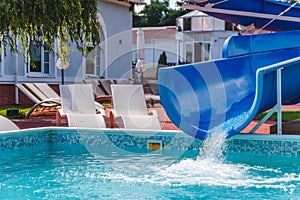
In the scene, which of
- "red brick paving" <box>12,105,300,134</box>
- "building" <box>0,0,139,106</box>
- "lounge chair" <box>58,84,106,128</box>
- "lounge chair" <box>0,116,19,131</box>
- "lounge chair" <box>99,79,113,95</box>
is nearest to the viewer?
"lounge chair" <box>0,116,19,131</box>

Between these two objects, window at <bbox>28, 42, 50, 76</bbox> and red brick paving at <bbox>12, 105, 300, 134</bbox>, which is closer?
red brick paving at <bbox>12, 105, 300, 134</bbox>

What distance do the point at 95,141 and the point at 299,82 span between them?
11.5 feet

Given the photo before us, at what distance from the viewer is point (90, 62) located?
762 inches

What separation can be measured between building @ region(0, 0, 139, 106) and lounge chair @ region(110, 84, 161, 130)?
6857 mm

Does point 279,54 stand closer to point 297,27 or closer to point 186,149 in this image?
point 186,149

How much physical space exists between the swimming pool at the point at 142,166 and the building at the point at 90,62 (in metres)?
7.41

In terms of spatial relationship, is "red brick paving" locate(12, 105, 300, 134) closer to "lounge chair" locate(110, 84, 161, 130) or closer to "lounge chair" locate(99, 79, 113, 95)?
"lounge chair" locate(110, 84, 161, 130)

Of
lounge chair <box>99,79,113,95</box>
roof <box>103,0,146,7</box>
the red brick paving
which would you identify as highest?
roof <box>103,0,146,7</box>

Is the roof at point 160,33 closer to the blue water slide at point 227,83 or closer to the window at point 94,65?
the window at point 94,65

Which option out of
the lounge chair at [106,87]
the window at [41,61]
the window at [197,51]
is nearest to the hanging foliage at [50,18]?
the window at [41,61]

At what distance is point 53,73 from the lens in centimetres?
1730

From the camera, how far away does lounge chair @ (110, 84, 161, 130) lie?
857cm

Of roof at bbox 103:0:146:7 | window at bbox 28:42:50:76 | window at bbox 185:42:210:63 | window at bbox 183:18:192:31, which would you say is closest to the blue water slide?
window at bbox 28:42:50:76

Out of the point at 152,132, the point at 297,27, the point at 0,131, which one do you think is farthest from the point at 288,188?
the point at 297,27
